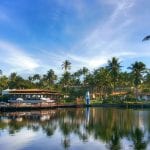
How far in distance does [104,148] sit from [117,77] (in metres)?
109

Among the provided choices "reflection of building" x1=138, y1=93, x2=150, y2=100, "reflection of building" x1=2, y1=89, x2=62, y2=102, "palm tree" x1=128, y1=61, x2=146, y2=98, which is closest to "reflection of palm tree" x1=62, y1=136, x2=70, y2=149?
"reflection of building" x1=2, y1=89, x2=62, y2=102

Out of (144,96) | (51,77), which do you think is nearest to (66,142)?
(144,96)

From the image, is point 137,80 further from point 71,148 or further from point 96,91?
point 71,148

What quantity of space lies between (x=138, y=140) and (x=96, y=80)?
111 meters

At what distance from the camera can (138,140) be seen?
130ft

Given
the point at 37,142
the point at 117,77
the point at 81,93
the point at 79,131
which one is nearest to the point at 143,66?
the point at 117,77

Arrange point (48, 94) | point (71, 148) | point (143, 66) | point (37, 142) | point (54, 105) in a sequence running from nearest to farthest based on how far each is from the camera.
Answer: point (71, 148) → point (37, 142) → point (54, 105) → point (48, 94) → point (143, 66)

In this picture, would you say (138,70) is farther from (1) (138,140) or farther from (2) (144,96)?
(1) (138,140)

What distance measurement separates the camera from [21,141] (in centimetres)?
4022

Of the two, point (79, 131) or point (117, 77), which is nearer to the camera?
point (79, 131)

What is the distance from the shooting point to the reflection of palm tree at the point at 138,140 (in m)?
Result: 35.5

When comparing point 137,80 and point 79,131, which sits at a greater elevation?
point 137,80

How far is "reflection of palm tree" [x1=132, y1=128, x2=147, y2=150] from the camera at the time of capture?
35469mm

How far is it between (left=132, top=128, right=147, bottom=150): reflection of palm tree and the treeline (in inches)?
3425
